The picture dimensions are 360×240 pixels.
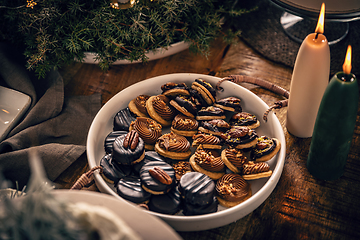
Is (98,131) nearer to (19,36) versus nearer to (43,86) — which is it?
(43,86)

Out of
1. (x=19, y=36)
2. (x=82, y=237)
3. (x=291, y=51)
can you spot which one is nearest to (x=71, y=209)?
(x=82, y=237)

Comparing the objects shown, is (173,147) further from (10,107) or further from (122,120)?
(10,107)

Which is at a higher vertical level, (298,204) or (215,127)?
(215,127)

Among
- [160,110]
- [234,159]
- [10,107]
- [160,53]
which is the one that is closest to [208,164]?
[234,159]

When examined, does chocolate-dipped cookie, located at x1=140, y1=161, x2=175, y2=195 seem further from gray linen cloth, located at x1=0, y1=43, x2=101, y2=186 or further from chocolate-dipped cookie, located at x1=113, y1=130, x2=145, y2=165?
gray linen cloth, located at x1=0, y1=43, x2=101, y2=186

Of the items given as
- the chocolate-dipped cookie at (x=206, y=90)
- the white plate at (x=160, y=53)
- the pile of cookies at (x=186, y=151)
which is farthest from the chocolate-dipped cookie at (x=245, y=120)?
the white plate at (x=160, y=53)

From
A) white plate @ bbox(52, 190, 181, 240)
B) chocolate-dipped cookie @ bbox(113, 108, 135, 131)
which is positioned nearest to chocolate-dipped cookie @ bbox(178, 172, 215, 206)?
white plate @ bbox(52, 190, 181, 240)

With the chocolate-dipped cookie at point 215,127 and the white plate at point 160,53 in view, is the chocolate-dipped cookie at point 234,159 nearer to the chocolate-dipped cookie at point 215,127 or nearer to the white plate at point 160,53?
the chocolate-dipped cookie at point 215,127
